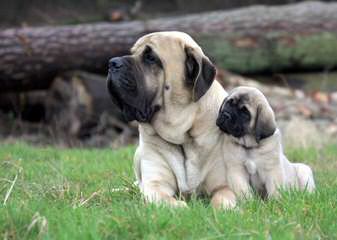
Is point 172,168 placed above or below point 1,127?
above

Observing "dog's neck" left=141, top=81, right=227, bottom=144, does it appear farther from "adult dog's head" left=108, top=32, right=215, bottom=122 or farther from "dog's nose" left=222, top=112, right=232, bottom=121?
"dog's nose" left=222, top=112, right=232, bottom=121

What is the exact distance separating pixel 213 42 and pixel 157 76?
6804mm

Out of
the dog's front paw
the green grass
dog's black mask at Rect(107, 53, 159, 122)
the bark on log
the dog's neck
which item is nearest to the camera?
the green grass

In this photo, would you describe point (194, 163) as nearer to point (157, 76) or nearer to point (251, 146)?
point (251, 146)

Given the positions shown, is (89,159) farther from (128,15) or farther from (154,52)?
(128,15)

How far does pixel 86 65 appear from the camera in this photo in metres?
12.3

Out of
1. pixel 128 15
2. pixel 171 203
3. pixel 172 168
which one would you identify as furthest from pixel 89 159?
pixel 128 15

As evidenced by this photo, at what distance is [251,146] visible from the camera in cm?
595

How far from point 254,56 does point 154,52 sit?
7.10 meters

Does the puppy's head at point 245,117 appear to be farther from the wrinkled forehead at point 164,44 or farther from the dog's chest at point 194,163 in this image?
the wrinkled forehead at point 164,44

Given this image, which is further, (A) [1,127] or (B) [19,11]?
(B) [19,11]

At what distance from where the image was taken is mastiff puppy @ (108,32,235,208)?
19.2ft

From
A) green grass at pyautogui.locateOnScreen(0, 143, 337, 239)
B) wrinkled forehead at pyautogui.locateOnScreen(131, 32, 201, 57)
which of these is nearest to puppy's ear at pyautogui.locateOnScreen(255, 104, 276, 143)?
green grass at pyautogui.locateOnScreen(0, 143, 337, 239)

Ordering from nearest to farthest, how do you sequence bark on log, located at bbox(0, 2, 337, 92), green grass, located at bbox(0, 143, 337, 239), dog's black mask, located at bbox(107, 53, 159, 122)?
green grass, located at bbox(0, 143, 337, 239) → dog's black mask, located at bbox(107, 53, 159, 122) → bark on log, located at bbox(0, 2, 337, 92)
